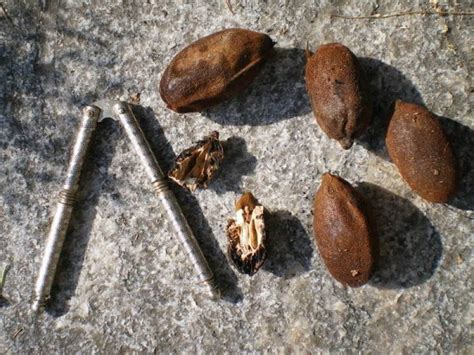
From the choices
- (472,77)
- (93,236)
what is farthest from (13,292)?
(472,77)

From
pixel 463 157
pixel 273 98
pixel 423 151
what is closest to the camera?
pixel 423 151

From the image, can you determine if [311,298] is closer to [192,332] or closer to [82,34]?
[192,332]

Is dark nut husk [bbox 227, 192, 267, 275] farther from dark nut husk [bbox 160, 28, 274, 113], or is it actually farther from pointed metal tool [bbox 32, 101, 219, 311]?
dark nut husk [bbox 160, 28, 274, 113]

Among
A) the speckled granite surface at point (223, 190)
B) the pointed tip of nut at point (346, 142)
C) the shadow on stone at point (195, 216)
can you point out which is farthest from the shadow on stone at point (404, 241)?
the shadow on stone at point (195, 216)

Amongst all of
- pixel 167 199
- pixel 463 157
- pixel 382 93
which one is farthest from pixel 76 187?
pixel 463 157

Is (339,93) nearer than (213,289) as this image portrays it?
Yes

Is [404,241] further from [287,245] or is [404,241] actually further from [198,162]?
[198,162]

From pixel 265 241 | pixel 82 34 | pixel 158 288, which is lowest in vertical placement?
pixel 158 288
